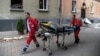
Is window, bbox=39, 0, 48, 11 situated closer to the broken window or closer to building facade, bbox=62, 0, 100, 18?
the broken window

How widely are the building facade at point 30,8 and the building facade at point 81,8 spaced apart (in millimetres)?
3183

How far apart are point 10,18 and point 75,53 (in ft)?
41.7

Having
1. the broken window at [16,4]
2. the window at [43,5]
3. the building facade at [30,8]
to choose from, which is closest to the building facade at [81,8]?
the building facade at [30,8]

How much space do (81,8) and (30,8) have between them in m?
10.1

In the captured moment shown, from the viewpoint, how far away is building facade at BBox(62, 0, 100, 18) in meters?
30.5

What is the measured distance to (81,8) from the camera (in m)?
33.9

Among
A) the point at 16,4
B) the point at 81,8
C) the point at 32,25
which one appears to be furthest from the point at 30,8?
the point at 32,25

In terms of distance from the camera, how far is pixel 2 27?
76.0 ft

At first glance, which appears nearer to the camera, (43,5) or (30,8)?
(30,8)

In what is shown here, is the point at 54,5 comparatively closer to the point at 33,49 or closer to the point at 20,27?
the point at 20,27

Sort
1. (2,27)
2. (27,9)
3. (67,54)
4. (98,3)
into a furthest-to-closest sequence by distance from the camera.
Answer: (98,3)
(27,9)
(2,27)
(67,54)

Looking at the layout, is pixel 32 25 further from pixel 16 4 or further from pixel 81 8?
pixel 81 8

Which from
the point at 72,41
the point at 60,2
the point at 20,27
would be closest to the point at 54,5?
the point at 60,2

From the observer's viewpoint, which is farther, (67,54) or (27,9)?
(27,9)
